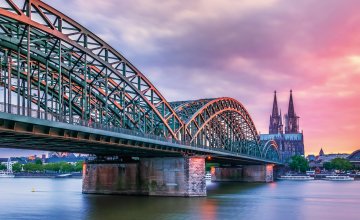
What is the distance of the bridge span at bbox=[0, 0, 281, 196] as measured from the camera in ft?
153

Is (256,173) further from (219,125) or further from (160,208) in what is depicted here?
(160,208)

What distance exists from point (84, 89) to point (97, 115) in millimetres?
31494

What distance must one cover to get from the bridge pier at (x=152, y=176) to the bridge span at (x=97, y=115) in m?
0.15

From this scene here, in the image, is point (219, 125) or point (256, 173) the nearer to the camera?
point (219, 125)

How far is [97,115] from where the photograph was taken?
8619 centimetres

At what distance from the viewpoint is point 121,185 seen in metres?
Result: 83.1

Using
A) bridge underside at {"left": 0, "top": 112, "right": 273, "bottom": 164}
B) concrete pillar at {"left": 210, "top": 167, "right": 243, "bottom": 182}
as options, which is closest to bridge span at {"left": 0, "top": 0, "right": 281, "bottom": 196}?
bridge underside at {"left": 0, "top": 112, "right": 273, "bottom": 164}

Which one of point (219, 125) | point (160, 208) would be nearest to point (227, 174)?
point (219, 125)

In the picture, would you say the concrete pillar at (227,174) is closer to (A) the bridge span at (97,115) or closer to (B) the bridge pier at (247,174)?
(B) the bridge pier at (247,174)

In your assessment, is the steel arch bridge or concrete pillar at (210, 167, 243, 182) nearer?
the steel arch bridge

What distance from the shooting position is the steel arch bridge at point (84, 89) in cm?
4706

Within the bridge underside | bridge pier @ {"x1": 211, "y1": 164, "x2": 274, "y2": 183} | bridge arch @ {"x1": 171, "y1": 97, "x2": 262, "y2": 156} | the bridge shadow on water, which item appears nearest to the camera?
the bridge underside

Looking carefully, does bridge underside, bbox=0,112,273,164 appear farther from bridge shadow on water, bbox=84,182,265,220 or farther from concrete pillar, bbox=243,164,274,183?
concrete pillar, bbox=243,164,274,183

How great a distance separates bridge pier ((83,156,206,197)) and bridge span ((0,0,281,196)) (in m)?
0.15
